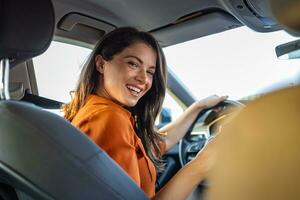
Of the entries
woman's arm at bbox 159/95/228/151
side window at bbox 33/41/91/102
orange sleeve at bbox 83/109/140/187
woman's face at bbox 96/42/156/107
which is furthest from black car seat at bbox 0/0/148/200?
side window at bbox 33/41/91/102

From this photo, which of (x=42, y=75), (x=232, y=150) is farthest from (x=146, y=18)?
(x=232, y=150)

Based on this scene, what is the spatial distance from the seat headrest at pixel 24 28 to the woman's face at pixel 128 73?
0.40m

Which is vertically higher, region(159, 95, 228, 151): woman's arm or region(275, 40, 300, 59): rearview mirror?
region(275, 40, 300, 59): rearview mirror

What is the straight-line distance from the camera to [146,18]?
107 inches

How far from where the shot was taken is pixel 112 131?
1694 mm

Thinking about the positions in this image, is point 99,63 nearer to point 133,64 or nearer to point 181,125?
point 133,64

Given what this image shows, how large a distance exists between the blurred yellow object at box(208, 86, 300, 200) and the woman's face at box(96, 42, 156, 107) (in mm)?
1045

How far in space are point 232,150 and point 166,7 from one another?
1.68 metres

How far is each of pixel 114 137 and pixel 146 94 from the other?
2.11ft

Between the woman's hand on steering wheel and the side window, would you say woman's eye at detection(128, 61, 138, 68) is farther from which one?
the side window

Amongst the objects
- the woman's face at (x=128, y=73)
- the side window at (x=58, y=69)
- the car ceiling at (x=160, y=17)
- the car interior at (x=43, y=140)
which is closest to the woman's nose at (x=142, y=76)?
the woman's face at (x=128, y=73)

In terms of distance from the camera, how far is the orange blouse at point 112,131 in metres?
1.67

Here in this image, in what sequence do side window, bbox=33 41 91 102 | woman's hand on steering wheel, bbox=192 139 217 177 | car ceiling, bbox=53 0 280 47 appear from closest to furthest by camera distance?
1. woman's hand on steering wheel, bbox=192 139 217 177
2. car ceiling, bbox=53 0 280 47
3. side window, bbox=33 41 91 102

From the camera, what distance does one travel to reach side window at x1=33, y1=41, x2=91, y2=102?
2.97 meters
